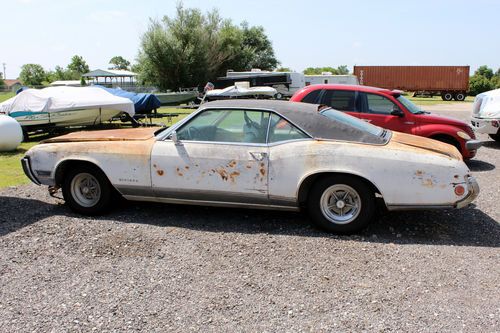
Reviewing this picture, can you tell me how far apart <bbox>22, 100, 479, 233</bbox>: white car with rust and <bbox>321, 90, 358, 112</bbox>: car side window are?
3466 millimetres

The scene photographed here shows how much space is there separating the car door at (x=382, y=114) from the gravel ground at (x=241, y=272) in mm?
3270

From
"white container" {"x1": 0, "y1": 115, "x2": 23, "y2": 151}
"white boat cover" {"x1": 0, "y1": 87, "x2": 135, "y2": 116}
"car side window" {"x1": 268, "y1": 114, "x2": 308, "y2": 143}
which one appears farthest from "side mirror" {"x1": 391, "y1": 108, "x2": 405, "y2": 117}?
"white boat cover" {"x1": 0, "y1": 87, "x2": 135, "y2": 116}

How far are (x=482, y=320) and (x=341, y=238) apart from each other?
6.01ft

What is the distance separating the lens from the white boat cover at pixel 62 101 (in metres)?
13.7

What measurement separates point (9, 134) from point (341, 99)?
8089 mm

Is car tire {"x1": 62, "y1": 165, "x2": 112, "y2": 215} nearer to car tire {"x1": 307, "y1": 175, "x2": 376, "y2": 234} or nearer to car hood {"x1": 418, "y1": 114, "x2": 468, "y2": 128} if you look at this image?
car tire {"x1": 307, "y1": 175, "x2": 376, "y2": 234}

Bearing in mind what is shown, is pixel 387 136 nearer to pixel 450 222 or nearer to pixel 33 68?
pixel 450 222

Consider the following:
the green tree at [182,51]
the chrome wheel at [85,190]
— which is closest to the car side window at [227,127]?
the chrome wheel at [85,190]

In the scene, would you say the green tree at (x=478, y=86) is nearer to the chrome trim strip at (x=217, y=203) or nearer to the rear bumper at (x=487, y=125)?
the rear bumper at (x=487, y=125)

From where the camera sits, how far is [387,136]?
5.53 metres

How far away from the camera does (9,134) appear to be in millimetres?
11180

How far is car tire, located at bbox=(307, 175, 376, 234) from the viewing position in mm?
4914

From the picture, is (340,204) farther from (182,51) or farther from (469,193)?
(182,51)

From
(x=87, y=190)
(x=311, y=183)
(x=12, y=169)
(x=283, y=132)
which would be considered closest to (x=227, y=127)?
(x=283, y=132)
